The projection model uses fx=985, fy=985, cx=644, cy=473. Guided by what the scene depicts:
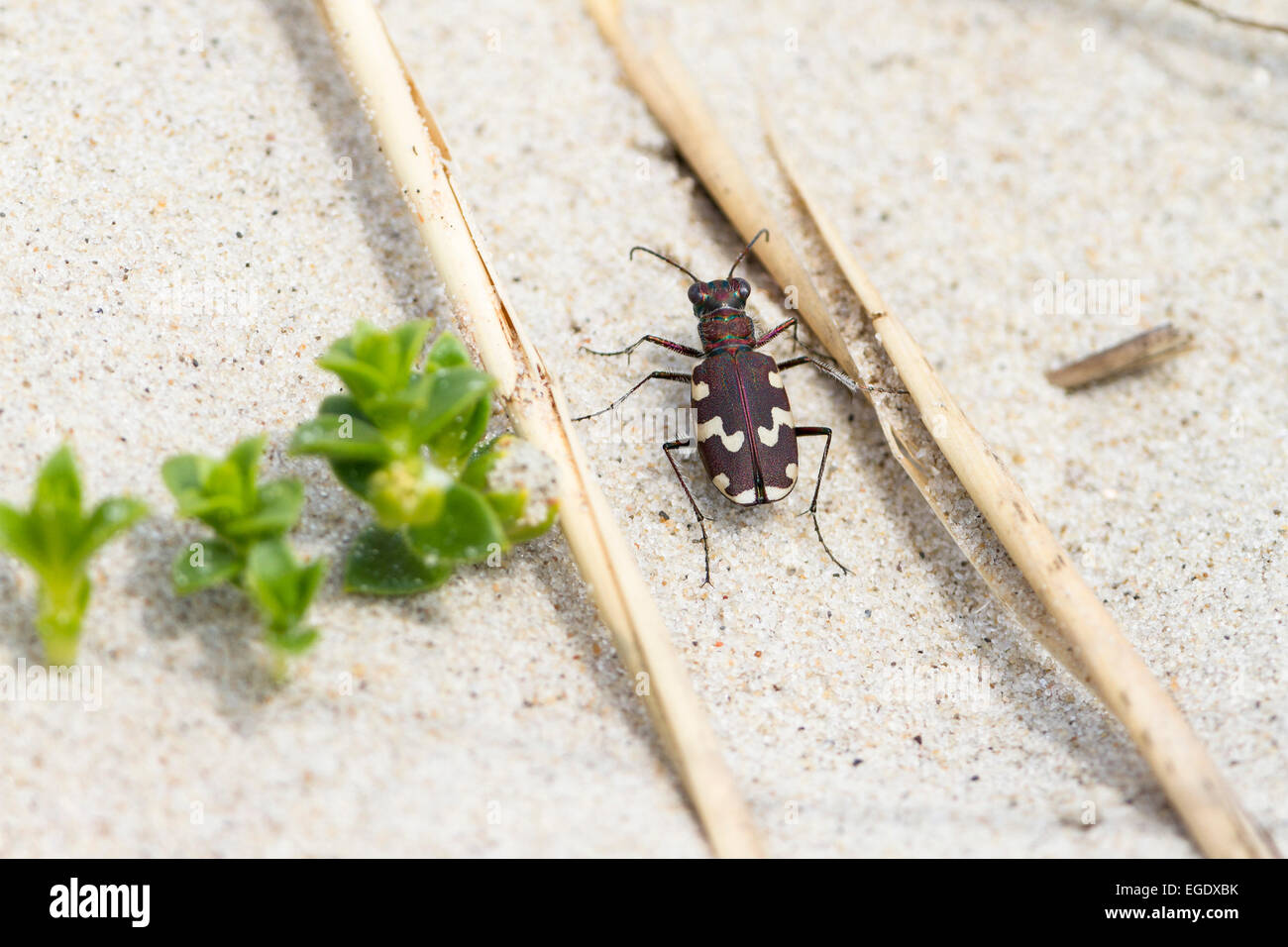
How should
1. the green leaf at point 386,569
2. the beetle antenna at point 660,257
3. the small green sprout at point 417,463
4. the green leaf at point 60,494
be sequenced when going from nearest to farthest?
the green leaf at point 60,494
the small green sprout at point 417,463
the green leaf at point 386,569
the beetle antenna at point 660,257

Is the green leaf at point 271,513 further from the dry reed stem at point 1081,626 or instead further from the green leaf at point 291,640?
the dry reed stem at point 1081,626

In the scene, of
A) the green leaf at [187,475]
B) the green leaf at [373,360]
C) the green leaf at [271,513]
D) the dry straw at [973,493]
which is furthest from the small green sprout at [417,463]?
the dry straw at [973,493]

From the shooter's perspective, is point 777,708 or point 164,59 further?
point 164,59

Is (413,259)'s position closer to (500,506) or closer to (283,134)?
(283,134)

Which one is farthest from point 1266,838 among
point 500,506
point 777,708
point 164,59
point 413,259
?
point 164,59

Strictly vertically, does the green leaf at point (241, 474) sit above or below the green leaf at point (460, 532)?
above
